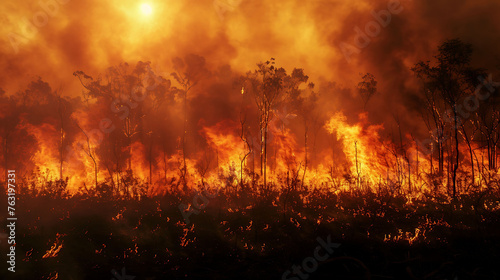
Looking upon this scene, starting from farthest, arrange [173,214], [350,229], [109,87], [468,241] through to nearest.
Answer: [109,87] → [173,214] → [350,229] → [468,241]

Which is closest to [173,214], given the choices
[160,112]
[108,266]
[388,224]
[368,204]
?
[108,266]

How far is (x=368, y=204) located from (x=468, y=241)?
22.2ft

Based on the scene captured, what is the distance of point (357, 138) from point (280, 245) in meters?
23.1

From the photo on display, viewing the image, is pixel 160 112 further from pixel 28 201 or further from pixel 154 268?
pixel 154 268

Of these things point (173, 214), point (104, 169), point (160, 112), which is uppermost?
point (160, 112)

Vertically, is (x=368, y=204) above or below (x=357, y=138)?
below

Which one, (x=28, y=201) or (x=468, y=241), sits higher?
(x=28, y=201)

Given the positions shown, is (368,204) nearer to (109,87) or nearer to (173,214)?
(173,214)

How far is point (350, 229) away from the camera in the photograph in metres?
10.8

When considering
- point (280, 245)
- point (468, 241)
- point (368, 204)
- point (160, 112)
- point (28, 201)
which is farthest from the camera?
point (160, 112)

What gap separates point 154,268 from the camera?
24.6ft

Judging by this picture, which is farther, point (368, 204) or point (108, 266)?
point (368, 204)

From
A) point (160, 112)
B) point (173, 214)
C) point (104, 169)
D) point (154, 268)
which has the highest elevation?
point (160, 112)

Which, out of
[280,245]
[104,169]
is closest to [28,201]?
[280,245]
